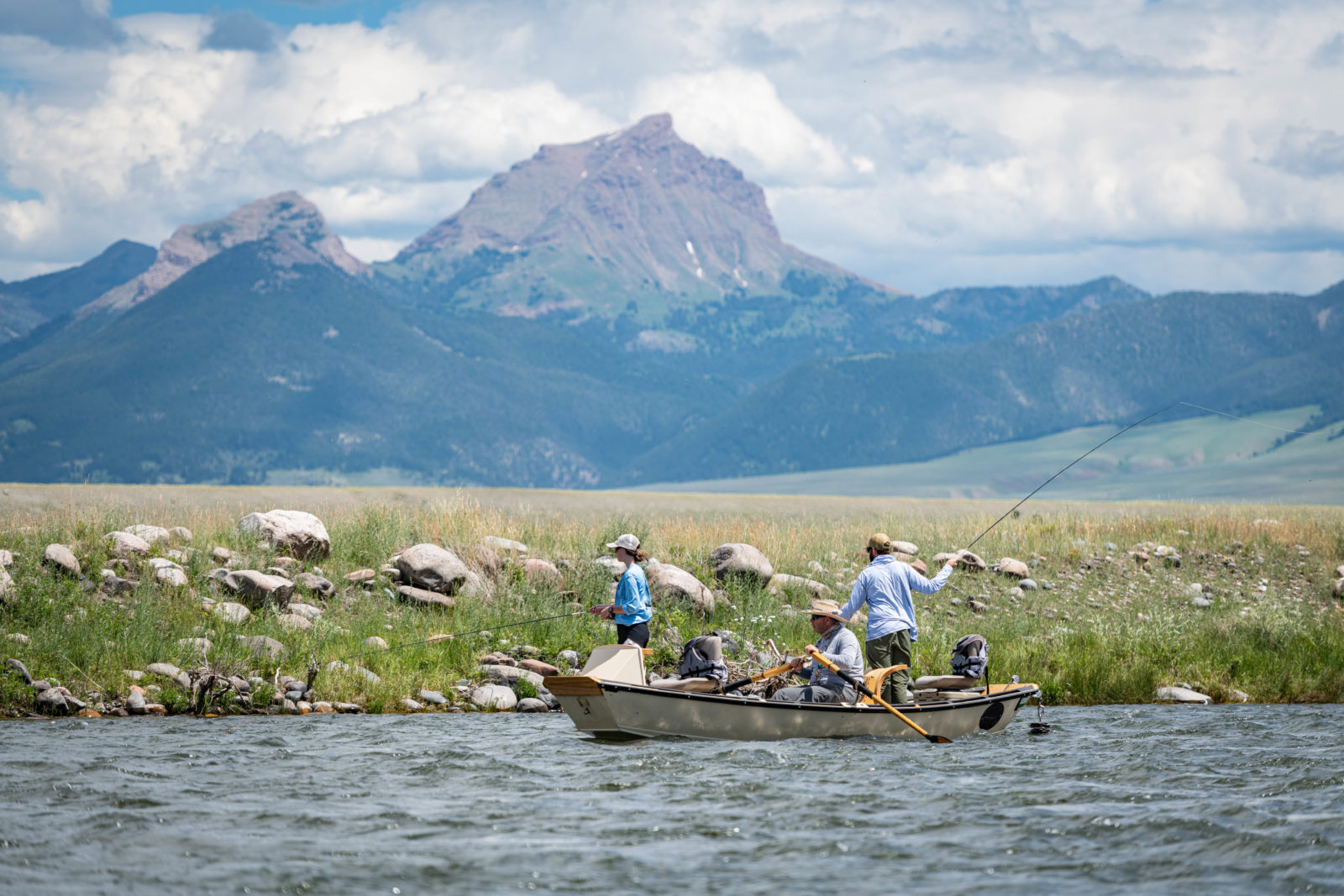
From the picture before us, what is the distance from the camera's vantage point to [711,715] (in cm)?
1418

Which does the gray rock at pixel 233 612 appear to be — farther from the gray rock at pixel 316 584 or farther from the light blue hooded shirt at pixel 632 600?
the light blue hooded shirt at pixel 632 600

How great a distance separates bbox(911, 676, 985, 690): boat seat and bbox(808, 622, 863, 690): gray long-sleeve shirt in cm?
189

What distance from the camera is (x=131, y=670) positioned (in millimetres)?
17234

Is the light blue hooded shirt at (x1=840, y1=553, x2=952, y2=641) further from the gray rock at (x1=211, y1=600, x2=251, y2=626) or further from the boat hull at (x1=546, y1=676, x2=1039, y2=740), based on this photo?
the gray rock at (x1=211, y1=600, x2=251, y2=626)

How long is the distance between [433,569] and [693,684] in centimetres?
825

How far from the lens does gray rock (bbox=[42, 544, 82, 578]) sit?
811 inches

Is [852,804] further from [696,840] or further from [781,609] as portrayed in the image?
[781,609]

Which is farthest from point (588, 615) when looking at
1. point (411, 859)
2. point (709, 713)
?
point (411, 859)

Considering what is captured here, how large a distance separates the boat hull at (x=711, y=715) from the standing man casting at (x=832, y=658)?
0.79 ft

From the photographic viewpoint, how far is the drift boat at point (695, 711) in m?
14.0

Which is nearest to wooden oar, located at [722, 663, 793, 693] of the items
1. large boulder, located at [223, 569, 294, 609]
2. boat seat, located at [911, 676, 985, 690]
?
boat seat, located at [911, 676, 985, 690]

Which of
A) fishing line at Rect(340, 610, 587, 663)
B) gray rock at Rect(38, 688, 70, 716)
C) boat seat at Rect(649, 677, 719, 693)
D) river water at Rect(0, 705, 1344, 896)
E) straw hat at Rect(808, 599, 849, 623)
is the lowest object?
river water at Rect(0, 705, 1344, 896)

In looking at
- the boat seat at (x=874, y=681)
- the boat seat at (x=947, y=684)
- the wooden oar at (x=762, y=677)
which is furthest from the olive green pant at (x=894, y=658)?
the boat seat at (x=947, y=684)

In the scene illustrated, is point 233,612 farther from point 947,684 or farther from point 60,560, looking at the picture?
point 947,684
